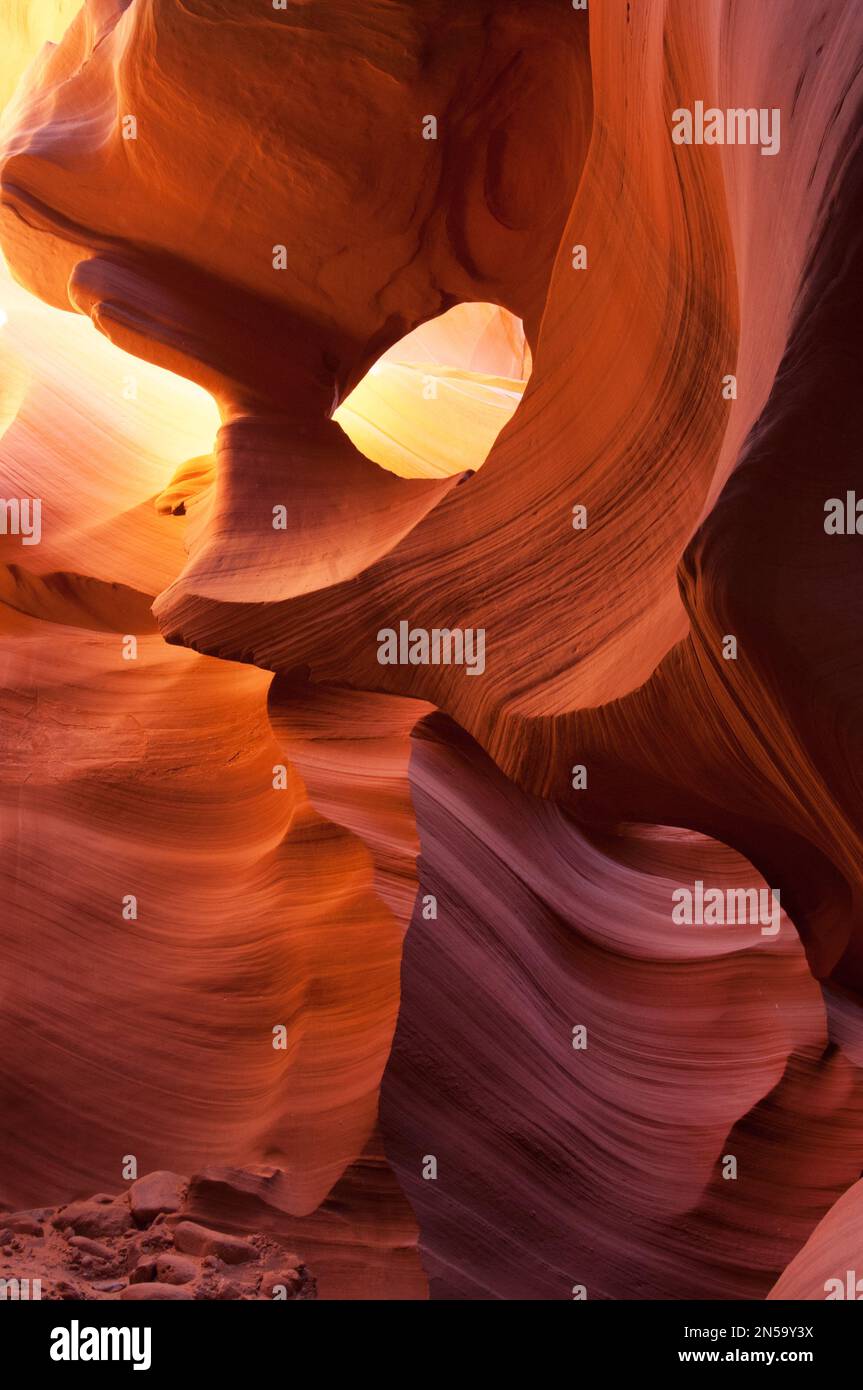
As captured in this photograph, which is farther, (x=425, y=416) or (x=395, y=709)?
(x=425, y=416)

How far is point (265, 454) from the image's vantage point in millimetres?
4871

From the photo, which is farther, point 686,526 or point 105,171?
point 105,171

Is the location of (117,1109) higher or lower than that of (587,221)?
lower

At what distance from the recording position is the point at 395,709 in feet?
17.7

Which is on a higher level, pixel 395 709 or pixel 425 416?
pixel 425 416

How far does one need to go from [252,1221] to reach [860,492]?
9.88 feet

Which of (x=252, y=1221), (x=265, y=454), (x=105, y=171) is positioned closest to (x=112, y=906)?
(x=252, y=1221)

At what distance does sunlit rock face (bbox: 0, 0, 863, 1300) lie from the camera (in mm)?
3621

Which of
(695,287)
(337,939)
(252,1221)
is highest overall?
(695,287)

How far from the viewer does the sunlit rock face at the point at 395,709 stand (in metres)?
3.62

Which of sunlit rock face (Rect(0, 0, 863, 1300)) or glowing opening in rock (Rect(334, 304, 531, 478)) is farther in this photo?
glowing opening in rock (Rect(334, 304, 531, 478))

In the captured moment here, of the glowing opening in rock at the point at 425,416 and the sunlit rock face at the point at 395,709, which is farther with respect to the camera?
the glowing opening in rock at the point at 425,416

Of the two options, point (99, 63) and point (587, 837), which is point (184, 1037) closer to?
point (587, 837)

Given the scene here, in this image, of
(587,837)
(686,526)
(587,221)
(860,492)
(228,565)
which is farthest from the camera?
(587,837)
